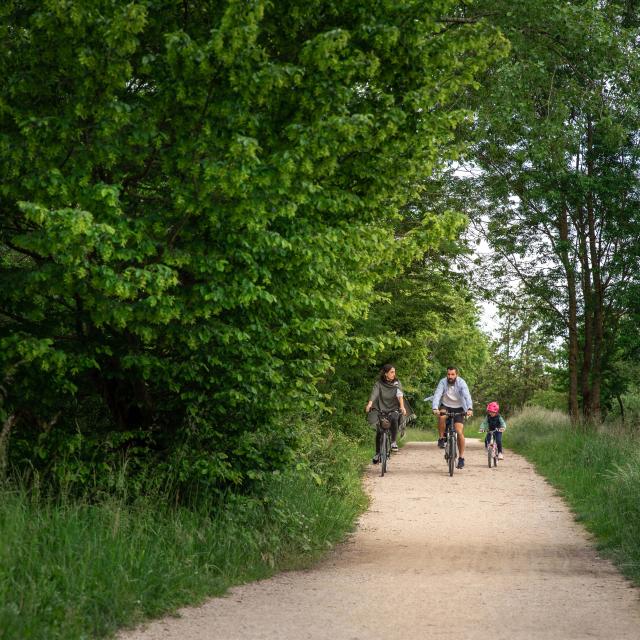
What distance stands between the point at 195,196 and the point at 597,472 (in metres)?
10.5

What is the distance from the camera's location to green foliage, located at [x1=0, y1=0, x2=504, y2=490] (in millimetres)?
7934

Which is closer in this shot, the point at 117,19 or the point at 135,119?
the point at 117,19

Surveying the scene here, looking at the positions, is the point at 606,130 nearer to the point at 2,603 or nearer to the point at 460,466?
the point at 460,466

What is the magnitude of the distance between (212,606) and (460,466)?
13196mm

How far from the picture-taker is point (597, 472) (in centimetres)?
1650

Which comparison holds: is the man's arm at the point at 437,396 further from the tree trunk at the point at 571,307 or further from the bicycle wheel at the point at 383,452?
the tree trunk at the point at 571,307

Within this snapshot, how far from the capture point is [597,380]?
28.5 m

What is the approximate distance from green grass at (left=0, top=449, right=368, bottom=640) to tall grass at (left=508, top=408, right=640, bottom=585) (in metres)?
3.05

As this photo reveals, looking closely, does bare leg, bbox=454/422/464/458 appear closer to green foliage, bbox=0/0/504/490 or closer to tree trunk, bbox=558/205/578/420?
tree trunk, bbox=558/205/578/420

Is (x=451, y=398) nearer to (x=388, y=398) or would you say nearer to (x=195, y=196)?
(x=388, y=398)

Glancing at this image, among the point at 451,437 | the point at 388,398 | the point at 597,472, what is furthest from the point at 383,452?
the point at 597,472

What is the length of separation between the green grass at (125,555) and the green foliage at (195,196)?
0.58m

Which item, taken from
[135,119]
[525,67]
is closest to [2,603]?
[135,119]

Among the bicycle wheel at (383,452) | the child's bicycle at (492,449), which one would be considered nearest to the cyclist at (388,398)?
the bicycle wheel at (383,452)
